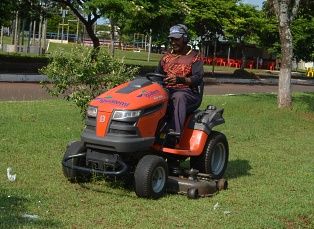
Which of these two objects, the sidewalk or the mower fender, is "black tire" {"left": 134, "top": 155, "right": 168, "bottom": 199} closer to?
the mower fender

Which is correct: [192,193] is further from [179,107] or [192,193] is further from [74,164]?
[74,164]

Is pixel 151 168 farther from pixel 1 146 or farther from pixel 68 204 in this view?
pixel 1 146

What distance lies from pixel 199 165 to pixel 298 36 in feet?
124

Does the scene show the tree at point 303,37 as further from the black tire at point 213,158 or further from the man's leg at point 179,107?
the man's leg at point 179,107

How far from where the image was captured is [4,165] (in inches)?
294

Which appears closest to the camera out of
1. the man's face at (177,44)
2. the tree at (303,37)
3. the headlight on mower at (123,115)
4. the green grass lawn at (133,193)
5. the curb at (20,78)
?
the green grass lawn at (133,193)

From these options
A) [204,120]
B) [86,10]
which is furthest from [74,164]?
[86,10]

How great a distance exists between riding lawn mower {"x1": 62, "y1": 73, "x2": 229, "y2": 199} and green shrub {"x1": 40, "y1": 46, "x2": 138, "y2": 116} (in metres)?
1.53

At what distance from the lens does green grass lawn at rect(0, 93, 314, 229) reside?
225 inches

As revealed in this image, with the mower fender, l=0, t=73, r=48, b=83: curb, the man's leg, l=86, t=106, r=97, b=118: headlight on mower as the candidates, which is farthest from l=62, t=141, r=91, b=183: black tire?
l=0, t=73, r=48, b=83: curb

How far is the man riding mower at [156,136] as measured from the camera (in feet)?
20.9

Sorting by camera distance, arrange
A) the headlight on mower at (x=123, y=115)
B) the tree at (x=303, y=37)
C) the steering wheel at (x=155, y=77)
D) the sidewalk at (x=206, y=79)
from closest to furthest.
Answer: the headlight on mower at (x=123, y=115) → the steering wheel at (x=155, y=77) → the sidewalk at (x=206, y=79) → the tree at (x=303, y=37)

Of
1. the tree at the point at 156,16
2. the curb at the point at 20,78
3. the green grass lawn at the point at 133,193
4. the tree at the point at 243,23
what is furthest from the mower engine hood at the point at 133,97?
the tree at the point at 243,23

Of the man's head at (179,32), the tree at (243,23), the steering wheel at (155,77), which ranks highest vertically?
the tree at (243,23)
